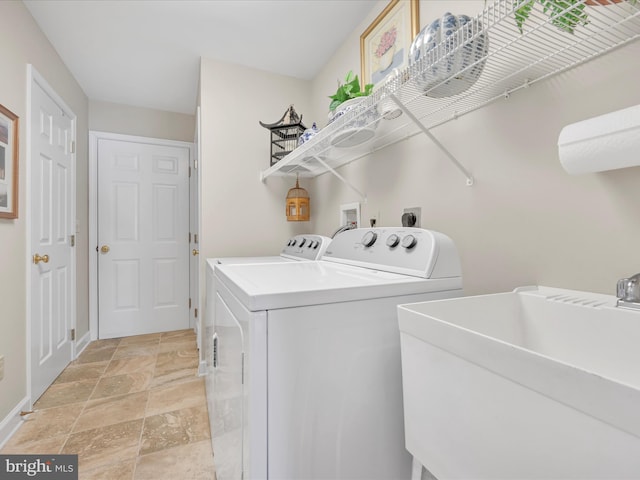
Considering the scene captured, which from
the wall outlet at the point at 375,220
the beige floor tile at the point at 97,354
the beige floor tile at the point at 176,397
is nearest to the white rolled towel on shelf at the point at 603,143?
the wall outlet at the point at 375,220

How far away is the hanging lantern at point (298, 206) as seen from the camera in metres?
2.32

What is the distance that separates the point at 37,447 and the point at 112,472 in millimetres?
502

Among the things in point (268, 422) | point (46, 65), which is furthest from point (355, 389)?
point (46, 65)

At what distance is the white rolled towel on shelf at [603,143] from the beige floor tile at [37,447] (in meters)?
2.38

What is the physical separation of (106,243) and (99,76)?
62.1 inches

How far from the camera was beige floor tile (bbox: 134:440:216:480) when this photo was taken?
53.5 inches

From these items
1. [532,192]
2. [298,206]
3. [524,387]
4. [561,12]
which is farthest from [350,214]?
[524,387]

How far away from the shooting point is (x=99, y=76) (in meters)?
2.67

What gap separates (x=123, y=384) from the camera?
217 centimetres

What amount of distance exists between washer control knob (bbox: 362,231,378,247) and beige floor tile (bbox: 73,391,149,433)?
66.2 inches

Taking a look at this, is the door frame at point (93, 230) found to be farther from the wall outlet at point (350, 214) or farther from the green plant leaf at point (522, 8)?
the green plant leaf at point (522, 8)

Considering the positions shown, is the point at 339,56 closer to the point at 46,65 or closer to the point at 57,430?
the point at 46,65

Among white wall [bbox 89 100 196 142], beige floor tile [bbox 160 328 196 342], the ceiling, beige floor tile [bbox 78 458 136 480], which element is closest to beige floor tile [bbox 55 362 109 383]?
beige floor tile [bbox 160 328 196 342]

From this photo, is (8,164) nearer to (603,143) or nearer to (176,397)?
(176,397)
